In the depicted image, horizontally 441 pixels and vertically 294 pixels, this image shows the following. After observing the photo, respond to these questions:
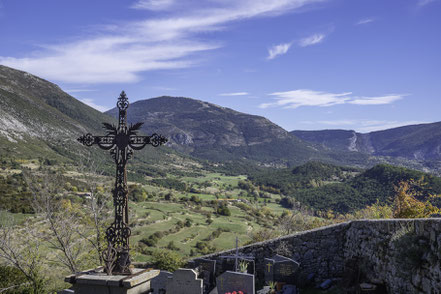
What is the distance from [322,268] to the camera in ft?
32.6

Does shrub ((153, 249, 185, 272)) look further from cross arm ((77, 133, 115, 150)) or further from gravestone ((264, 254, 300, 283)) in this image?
cross arm ((77, 133, 115, 150))

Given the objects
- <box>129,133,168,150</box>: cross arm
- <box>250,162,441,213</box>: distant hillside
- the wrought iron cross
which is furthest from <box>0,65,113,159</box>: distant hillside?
<box>129,133,168,150</box>: cross arm

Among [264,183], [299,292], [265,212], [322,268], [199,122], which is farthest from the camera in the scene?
[199,122]

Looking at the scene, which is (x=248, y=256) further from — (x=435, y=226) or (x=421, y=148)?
(x=421, y=148)

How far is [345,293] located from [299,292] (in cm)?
159

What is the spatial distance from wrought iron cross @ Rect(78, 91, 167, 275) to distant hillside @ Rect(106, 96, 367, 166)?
138 m

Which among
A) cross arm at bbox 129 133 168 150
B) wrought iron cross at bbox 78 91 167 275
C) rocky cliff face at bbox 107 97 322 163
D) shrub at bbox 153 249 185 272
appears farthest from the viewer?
rocky cliff face at bbox 107 97 322 163

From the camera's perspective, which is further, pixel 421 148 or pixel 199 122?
pixel 199 122

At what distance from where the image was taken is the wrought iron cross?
539 cm

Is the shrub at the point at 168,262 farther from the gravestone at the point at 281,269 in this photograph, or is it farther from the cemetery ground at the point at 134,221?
the gravestone at the point at 281,269

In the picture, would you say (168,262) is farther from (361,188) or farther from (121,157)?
(361,188)

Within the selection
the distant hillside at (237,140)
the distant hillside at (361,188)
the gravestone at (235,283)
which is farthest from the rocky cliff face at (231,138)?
the gravestone at (235,283)

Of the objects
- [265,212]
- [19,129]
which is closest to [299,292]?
[265,212]

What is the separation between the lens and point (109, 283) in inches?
184
